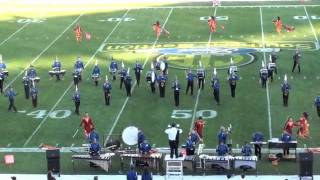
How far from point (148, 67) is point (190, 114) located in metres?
6.53

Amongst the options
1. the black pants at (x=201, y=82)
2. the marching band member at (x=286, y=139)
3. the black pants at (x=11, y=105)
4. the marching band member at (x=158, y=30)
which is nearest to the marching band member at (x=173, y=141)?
the marching band member at (x=286, y=139)

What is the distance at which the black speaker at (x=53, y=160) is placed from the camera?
1852 cm

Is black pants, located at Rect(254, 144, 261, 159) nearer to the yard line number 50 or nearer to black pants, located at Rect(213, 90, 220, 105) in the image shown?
the yard line number 50

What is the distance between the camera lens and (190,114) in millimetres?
23734

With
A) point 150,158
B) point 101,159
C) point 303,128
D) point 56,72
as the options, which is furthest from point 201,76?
point 101,159

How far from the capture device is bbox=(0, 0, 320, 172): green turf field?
22.7 meters

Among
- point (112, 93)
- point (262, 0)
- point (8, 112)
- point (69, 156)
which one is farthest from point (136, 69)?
point (262, 0)

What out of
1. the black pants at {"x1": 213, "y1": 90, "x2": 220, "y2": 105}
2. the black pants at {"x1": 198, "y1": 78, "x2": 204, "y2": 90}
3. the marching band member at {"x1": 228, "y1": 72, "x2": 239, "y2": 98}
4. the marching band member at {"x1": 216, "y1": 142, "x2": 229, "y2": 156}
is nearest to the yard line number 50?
the black pants at {"x1": 213, "y1": 90, "x2": 220, "y2": 105}

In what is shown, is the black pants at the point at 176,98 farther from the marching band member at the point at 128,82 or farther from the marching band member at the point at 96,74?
the marching band member at the point at 96,74

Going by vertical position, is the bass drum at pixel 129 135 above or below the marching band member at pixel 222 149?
above

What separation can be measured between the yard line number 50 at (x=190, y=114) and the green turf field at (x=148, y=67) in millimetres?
33

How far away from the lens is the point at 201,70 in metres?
26.0

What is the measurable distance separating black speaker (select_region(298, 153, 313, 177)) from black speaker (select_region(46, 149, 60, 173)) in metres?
6.07

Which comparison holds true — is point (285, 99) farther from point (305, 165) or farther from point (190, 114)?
point (305, 165)
